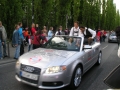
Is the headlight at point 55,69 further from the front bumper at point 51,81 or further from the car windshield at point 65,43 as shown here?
the car windshield at point 65,43

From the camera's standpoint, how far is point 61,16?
2138 cm

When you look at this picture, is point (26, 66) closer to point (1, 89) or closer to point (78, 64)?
point (1, 89)

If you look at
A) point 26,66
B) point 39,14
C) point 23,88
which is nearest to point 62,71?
point 26,66

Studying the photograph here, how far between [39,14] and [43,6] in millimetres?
897

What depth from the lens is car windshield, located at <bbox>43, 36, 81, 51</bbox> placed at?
5.30m

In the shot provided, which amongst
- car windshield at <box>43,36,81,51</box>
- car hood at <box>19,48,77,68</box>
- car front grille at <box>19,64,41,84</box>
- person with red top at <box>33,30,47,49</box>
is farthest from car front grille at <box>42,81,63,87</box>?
person with red top at <box>33,30,47,49</box>

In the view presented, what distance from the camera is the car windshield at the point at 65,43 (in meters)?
5.30

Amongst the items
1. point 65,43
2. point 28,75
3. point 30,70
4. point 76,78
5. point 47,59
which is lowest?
point 76,78

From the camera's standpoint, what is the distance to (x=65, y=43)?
548cm

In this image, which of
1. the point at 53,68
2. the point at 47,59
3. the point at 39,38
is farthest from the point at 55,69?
the point at 39,38

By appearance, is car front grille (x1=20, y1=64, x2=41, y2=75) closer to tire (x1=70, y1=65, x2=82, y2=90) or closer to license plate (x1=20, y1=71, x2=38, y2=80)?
license plate (x1=20, y1=71, x2=38, y2=80)

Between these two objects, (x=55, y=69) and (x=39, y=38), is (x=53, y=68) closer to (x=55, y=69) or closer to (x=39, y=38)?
(x=55, y=69)

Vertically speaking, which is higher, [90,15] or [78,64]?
[90,15]

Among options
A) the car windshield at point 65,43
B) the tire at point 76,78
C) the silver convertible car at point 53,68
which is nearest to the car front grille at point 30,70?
the silver convertible car at point 53,68
